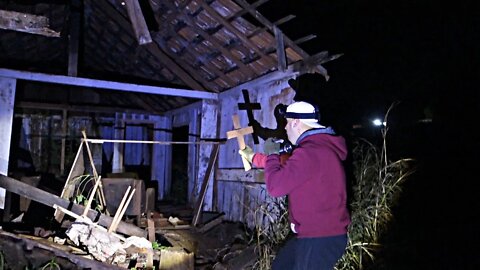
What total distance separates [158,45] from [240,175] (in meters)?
3.43

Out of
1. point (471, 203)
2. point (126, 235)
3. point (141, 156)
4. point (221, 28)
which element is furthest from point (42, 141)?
point (471, 203)

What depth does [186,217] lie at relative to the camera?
8.48m

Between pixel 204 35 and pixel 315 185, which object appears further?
pixel 204 35

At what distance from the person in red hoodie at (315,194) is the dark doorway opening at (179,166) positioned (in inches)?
329

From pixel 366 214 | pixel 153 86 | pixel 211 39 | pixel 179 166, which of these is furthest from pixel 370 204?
pixel 179 166

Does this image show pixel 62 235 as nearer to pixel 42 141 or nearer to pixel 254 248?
pixel 254 248

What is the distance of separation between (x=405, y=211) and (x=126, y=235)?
4.21m

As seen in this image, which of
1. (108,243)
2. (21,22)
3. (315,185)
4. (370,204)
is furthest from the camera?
(108,243)

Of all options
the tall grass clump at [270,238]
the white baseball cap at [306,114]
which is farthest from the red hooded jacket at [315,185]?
the tall grass clump at [270,238]

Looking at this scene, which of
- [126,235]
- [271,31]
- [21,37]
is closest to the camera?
[271,31]

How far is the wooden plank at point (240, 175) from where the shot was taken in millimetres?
6859

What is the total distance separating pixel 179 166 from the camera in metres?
11.8

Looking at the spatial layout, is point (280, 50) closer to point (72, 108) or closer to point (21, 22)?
point (21, 22)

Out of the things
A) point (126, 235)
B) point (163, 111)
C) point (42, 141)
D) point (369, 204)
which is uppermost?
point (163, 111)
